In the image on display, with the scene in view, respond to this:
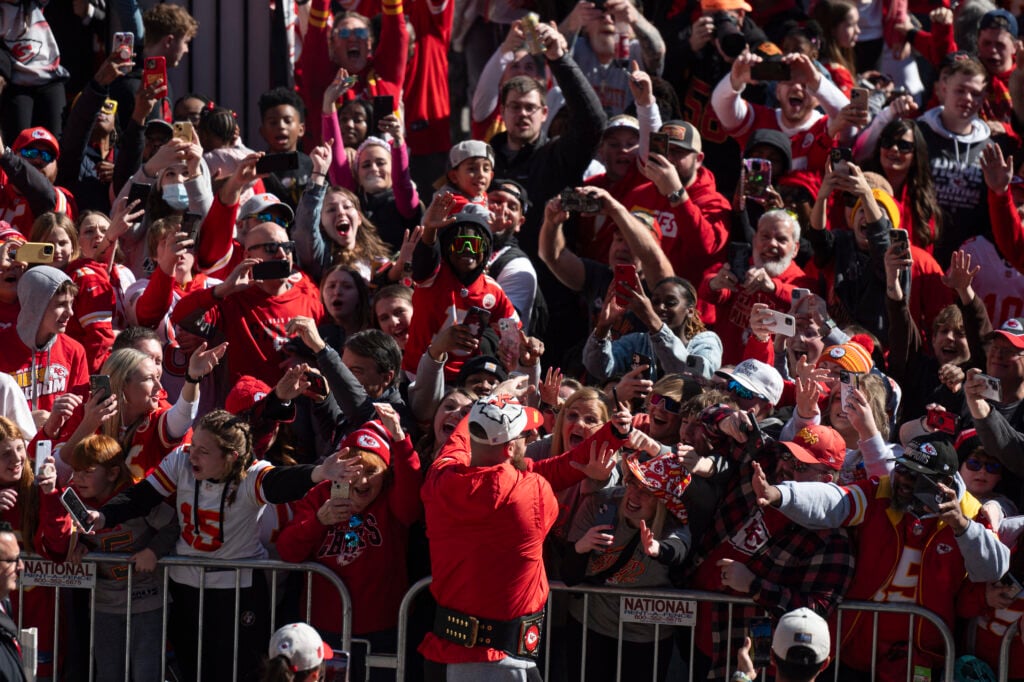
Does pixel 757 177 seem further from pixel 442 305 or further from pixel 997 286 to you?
pixel 442 305

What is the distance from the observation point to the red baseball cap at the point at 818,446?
272 inches

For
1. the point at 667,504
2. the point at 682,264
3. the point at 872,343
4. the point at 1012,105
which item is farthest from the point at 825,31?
the point at 667,504

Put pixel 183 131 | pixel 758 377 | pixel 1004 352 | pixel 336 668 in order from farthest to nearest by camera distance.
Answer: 1. pixel 183 131
2. pixel 1004 352
3. pixel 758 377
4. pixel 336 668

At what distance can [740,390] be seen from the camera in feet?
24.7

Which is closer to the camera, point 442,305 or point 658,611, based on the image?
point 658,611

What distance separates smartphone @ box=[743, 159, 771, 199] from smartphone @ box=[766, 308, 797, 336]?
55.7 inches

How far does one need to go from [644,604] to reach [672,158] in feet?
11.3

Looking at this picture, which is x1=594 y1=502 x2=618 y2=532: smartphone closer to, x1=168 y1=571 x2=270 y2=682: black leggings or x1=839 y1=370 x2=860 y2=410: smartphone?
x1=839 y1=370 x2=860 y2=410: smartphone

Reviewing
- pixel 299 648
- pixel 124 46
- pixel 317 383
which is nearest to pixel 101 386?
pixel 317 383

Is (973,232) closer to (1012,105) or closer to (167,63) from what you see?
(1012,105)

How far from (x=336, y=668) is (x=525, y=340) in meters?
2.51

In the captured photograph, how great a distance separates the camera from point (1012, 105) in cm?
1084

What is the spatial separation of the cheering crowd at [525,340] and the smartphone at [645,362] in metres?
0.11

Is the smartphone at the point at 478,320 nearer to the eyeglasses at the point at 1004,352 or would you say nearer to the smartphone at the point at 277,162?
the smartphone at the point at 277,162
